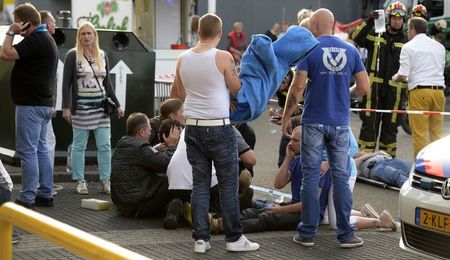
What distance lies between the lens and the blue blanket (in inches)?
283

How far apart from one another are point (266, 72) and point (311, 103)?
22.4 inches

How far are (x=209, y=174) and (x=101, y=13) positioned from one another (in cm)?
1349

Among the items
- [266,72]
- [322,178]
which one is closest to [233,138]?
[266,72]

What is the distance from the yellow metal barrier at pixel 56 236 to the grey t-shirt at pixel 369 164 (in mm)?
7054

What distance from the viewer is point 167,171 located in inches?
327

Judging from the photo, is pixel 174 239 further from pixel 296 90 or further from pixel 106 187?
pixel 106 187

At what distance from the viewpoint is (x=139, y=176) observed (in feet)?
27.9

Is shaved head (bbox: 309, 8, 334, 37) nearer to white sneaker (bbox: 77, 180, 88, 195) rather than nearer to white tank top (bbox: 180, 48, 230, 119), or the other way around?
white tank top (bbox: 180, 48, 230, 119)

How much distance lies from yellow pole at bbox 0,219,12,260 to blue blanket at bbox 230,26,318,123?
10.4 ft

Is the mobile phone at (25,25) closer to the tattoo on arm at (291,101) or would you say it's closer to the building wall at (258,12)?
the tattoo on arm at (291,101)

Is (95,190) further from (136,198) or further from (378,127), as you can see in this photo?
(378,127)

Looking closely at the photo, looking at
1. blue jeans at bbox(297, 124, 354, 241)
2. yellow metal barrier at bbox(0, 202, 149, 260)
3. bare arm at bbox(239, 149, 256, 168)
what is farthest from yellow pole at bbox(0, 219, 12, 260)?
bare arm at bbox(239, 149, 256, 168)

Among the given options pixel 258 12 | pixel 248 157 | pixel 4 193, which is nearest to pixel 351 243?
pixel 248 157

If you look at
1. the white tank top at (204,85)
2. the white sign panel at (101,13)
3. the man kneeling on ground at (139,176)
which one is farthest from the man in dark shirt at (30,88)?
the white sign panel at (101,13)
